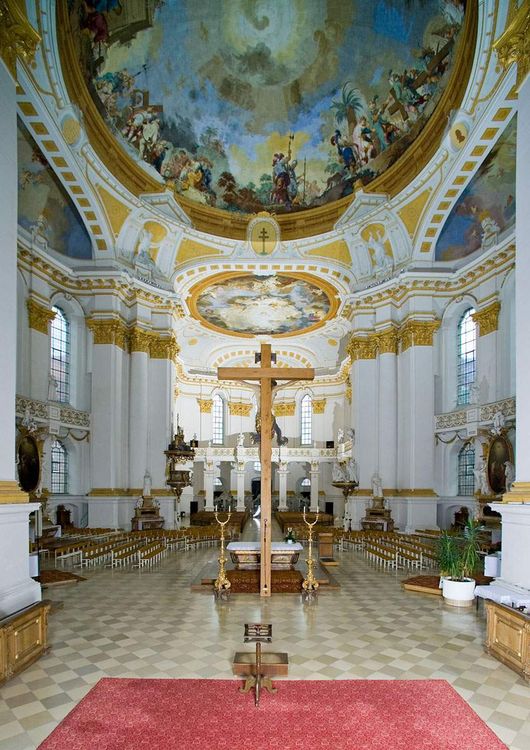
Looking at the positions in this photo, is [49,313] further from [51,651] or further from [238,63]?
[51,651]

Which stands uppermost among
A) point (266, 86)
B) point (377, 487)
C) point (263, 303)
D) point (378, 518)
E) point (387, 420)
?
point (266, 86)

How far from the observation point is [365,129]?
75.8ft

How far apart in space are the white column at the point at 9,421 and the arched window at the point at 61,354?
43.4 ft

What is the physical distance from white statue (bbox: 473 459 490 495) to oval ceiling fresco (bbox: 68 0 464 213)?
490 inches

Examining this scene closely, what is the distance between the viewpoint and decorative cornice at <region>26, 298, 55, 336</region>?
1958 cm

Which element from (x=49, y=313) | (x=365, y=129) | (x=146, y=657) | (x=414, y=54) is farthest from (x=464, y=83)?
(x=146, y=657)

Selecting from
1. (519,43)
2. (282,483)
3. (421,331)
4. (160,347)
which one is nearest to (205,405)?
(282,483)

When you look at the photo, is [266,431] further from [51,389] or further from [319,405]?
[319,405]

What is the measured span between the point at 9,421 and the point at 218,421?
117 ft

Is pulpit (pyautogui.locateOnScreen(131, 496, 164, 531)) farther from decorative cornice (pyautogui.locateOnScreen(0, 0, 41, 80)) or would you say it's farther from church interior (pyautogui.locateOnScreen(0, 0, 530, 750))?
decorative cornice (pyautogui.locateOnScreen(0, 0, 41, 80))

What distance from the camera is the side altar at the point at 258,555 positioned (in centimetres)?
1384

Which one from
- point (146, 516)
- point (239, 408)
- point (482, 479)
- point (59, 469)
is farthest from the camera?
point (239, 408)

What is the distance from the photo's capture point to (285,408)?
146 feet

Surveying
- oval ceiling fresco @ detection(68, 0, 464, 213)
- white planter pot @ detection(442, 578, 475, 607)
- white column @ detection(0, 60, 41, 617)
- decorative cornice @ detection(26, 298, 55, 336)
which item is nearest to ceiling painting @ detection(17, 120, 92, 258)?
decorative cornice @ detection(26, 298, 55, 336)
